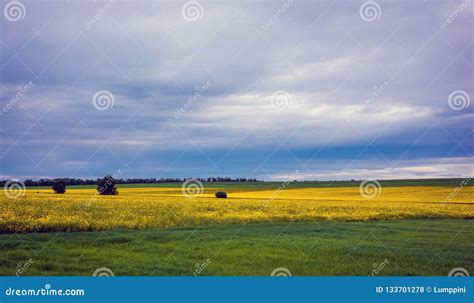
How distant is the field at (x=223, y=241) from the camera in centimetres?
1391

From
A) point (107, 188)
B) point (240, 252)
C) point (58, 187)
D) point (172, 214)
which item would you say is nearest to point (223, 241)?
point (240, 252)

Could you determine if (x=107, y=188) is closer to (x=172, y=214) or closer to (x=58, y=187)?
(x=58, y=187)

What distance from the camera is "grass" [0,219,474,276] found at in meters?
13.7

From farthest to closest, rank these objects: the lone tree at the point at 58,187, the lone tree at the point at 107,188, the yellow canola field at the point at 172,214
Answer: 1. the lone tree at the point at 58,187
2. the lone tree at the point at 107,188
3. the yellow canola field at the point at 172,214

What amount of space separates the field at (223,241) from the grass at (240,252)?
1.3 inches

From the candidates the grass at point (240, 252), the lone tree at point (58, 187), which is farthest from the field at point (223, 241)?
the lone tree at point (58, 187)

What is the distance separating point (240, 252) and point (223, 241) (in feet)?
7.84

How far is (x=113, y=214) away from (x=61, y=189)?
2914cm

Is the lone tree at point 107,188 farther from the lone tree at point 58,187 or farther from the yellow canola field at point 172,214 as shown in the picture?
the yellow canola field at point 172,214

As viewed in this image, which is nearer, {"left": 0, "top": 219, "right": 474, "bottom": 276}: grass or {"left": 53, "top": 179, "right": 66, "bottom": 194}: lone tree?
{"left": 0, "top": 219, "right": 474, "bottom": 276}: grass

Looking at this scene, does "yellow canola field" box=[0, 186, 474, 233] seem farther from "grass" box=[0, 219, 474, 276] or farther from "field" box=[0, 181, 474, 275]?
"grass" box=[0, 219, 474, 276]

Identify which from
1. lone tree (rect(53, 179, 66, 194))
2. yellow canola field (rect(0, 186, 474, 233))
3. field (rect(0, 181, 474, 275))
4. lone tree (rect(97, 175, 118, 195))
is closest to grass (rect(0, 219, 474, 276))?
field (rect(0, 181, 474, 275))

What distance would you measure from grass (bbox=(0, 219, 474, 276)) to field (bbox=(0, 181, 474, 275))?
3 centimetres

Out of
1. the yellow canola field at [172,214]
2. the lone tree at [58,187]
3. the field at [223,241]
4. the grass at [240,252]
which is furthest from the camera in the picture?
the lone tree at [58,187]
